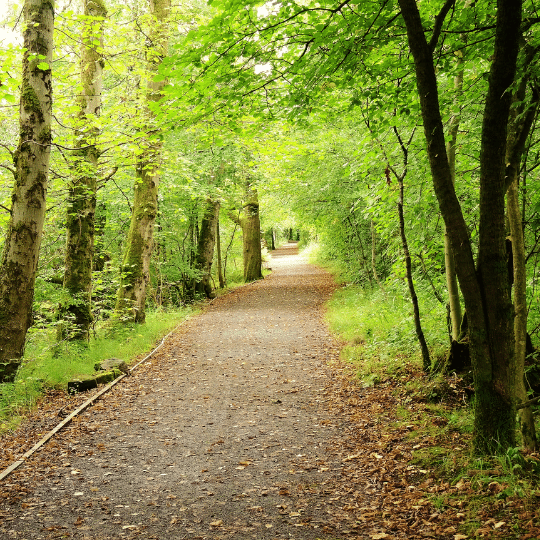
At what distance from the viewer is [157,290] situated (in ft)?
58.2

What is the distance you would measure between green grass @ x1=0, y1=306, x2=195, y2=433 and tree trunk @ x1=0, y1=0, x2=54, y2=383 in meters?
0.40

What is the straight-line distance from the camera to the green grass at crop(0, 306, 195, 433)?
6387mm

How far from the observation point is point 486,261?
3.83m

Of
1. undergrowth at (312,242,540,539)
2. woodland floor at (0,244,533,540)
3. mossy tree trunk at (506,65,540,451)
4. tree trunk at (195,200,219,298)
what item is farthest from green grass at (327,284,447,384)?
tree trunk at (195,200,219,298)

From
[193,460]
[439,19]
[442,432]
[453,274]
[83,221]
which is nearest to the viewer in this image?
[439,19]

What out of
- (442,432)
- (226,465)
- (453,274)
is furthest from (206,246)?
(442,432)

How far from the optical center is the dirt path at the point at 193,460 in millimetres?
3783

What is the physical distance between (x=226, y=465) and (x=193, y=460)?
0.40 m

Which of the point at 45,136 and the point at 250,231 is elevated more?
the point at 45,136

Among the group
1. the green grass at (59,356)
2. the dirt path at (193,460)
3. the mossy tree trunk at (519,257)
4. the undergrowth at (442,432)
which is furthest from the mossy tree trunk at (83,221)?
the mossy tree trunk at (519,257)

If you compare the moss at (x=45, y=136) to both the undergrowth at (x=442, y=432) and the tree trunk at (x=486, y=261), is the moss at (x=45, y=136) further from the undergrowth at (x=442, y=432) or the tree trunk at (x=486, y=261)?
the undergrowth at (x=442, y=432)

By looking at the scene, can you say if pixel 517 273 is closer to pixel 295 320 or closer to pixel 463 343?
pixel 463 343

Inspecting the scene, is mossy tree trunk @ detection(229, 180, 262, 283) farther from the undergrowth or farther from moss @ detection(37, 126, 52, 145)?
moss @ detection(37, 126, 52, 145)

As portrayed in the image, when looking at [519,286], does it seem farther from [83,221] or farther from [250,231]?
[250,231]
